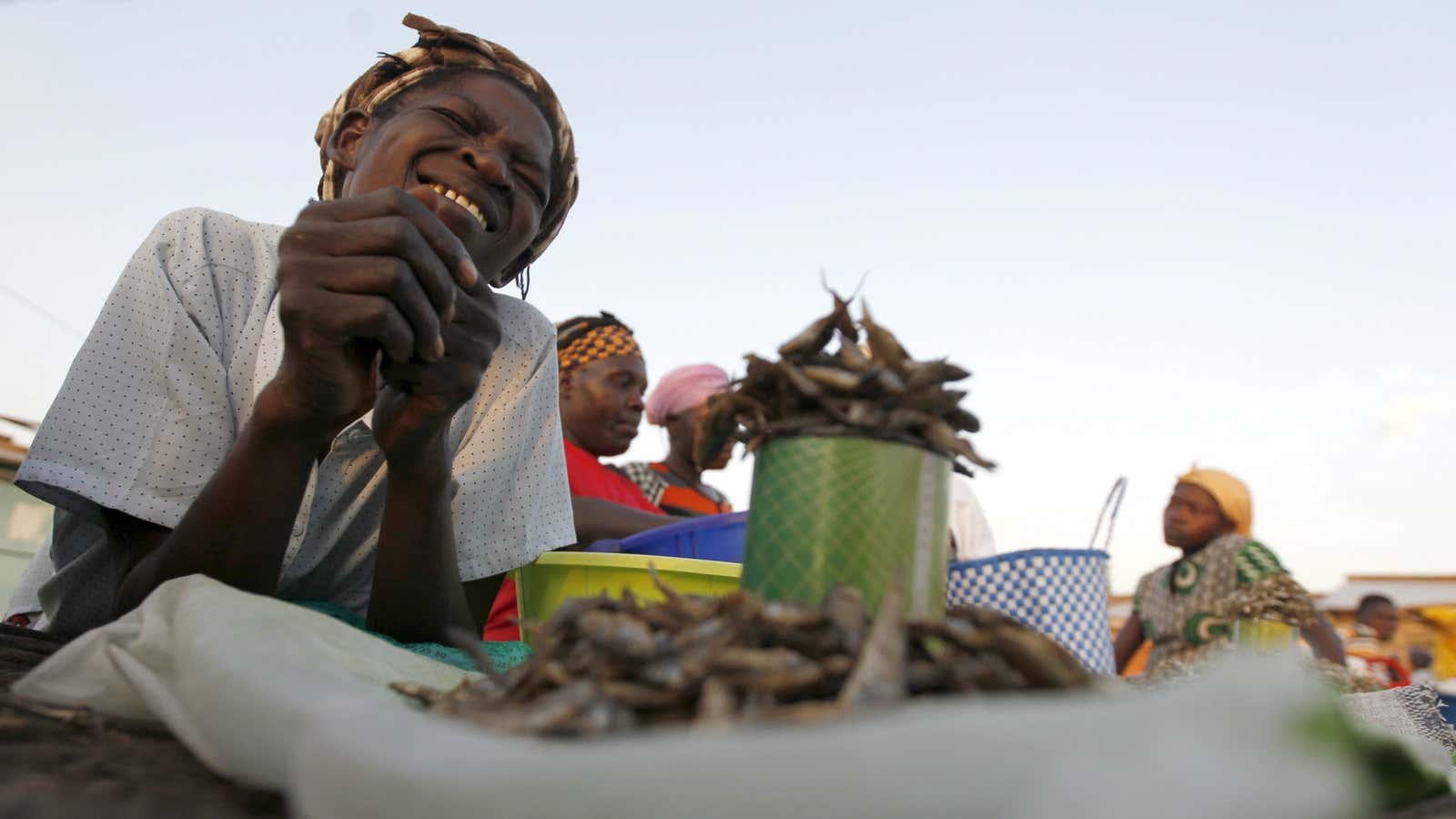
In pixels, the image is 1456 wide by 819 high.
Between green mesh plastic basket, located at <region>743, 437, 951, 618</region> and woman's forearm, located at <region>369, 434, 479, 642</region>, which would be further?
woman's forearm, located at <region>369, 434, 479, 642</region>

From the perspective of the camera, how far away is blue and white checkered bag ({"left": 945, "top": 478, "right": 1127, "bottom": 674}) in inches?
57.4

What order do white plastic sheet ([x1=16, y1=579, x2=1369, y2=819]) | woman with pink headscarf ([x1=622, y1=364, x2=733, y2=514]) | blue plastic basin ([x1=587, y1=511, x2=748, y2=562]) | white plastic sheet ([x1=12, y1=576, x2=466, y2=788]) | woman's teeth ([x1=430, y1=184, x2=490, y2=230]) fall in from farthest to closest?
1. woman with pink headscarf ([x1=622, y1=364, x2=733, y2=514])
2. blue plastic basin ([x1=587, y1=511, x2=748, y2=562])
3. woman's teeth ([x1=430, y1=184, x2=490, y2=230])
4. white plastic sheet ([x1=12, y1=576, x2=466, y2=788])
5. white plastic sheet ([x1=16, y1=579, x2=1369, y2=819])

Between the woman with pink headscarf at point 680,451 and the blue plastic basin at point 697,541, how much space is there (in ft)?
7.37

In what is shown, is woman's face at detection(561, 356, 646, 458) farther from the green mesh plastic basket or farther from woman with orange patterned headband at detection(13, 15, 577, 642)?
the green mesh plastic basket

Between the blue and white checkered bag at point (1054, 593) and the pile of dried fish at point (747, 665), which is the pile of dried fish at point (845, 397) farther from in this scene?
the blue and white checkered bag at point (1054, 593)

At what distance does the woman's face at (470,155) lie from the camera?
6.57 feet

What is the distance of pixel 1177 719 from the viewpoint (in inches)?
24.1

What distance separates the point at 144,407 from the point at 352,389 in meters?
0.60

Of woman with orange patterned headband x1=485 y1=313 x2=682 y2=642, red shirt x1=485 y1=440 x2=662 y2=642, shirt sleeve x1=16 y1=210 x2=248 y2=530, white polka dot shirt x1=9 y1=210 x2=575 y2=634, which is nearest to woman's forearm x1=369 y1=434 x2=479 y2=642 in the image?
white polka dot shirt x1=9 y1=210 x2=575 y2=634

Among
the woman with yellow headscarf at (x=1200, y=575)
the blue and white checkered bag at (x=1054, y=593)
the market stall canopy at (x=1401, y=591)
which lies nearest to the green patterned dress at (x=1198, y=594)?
the woman with yellow headscarf at (x=1200, y=575)

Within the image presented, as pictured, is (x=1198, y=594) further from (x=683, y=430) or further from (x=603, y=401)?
(x=603, y=401)

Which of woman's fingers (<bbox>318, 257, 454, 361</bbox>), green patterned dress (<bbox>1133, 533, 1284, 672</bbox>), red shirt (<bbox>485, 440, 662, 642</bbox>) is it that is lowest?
green patterned dress (<bbox>1133, 533, 1284, 672</bbox>)

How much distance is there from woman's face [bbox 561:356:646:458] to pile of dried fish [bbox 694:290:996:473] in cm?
334

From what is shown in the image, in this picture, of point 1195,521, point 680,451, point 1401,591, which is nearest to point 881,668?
point 680,451
